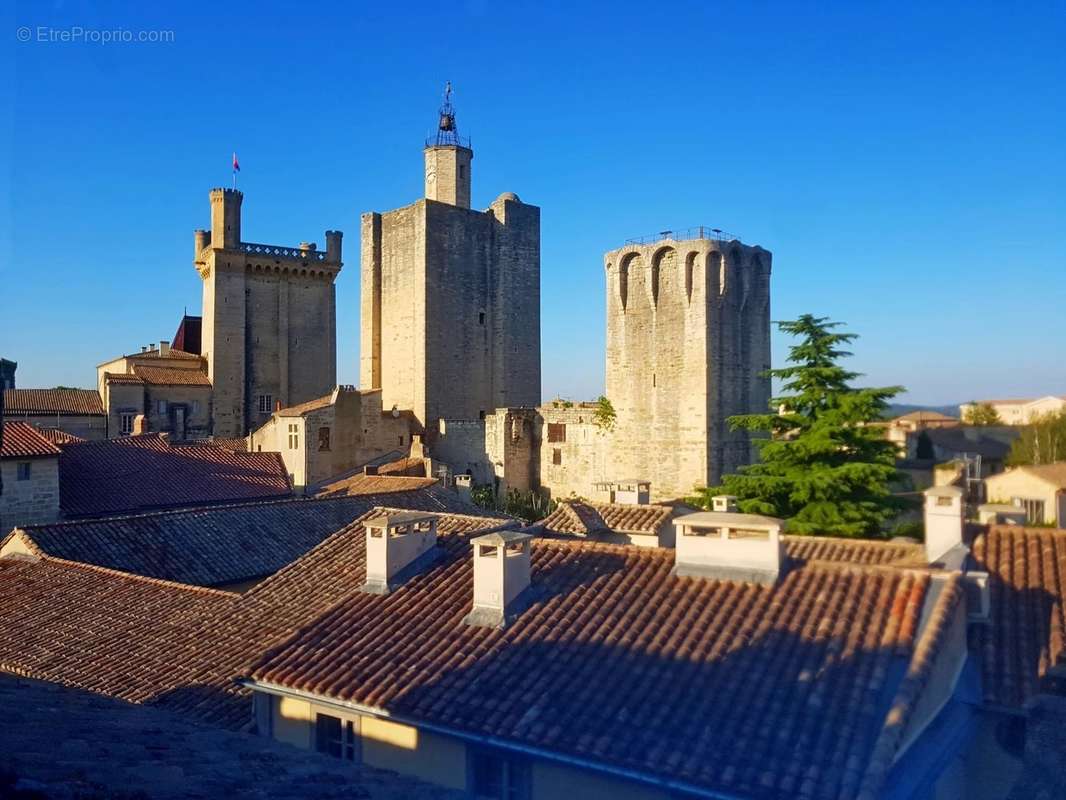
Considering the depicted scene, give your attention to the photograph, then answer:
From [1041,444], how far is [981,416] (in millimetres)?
17849

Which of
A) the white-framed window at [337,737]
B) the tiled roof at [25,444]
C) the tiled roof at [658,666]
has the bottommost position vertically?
the white-framed window at [337,737]

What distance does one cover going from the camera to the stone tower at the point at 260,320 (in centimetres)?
4434

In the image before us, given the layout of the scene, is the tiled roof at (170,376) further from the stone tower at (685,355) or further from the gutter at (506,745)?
the gutter at (506,745)

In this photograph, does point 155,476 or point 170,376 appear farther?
point 170,376

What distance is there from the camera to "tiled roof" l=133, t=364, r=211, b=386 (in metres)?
40.7

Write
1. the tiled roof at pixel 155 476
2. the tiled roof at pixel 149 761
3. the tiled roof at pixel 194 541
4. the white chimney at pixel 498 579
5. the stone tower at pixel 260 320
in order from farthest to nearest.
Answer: the stone tower at pixel 260 320, the tiled roof at pixel 155 476, the tiled roof at pixel 194 541, the white chimney at pixel 498 579, the tiled roof at pixel 149 761

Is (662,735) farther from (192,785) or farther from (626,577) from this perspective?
(192,785)

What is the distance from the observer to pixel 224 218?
45.0 metres

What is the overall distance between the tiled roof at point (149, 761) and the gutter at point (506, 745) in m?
1.32

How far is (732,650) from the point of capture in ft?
24.6

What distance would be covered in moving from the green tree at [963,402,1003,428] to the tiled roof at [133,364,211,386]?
4454 centimetres

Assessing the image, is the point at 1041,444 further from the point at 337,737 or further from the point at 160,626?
the point at 337,737

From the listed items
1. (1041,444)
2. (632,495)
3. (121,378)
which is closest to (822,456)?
(632,495)

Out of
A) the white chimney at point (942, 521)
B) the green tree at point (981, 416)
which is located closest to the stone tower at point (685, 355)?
the white chimney at point (942, 521)
